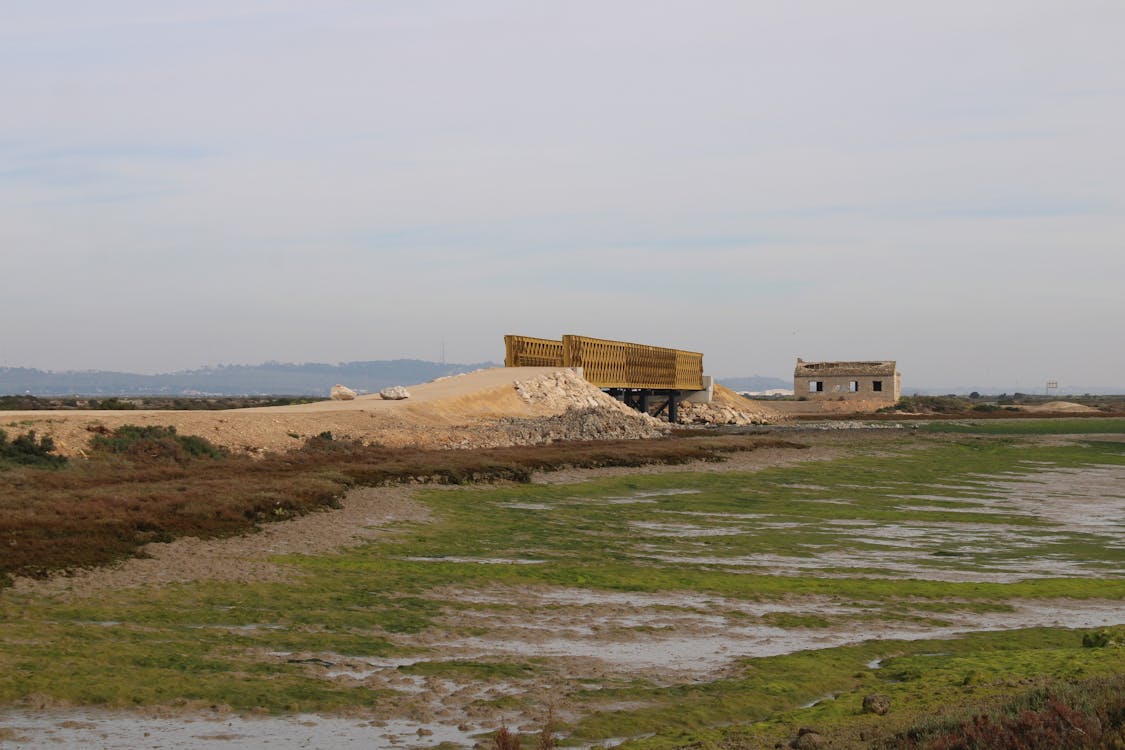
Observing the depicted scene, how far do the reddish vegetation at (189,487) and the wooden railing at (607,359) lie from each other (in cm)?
3093

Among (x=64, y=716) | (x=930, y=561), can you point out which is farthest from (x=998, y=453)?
(x=64, y=716)

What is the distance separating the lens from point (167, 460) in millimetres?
33531

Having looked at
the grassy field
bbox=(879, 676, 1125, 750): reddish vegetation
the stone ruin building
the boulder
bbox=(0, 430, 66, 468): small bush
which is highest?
the stone ruin building

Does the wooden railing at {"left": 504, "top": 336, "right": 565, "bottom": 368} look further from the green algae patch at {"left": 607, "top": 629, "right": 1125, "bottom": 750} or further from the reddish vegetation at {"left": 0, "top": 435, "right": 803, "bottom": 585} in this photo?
the green algae patch at {"left": 607, "top": 629, "right": 1125, "bottom": 750}

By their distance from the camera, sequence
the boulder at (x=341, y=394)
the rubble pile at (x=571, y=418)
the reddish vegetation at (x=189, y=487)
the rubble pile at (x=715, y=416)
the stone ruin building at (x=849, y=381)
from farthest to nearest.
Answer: the stone ruin building at (x=849, y=381) < the rubble pile at (x=715, y=416) < the boulder at (x=341, y=394) < the rubble pile at (x=571, y=418) < the reddish vegetation at (x=189, y=487)

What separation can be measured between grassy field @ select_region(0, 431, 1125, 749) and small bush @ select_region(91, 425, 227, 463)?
7.82m

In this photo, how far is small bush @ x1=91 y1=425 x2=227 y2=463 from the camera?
33.8 m

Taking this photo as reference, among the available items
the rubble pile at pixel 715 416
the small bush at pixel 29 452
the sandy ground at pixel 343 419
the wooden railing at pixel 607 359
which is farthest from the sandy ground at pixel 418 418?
the rubble pile at pixel 715 416

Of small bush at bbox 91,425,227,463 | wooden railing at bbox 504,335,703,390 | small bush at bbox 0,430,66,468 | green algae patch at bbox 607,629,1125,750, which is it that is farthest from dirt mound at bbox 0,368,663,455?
green algae patch at bbox 607,629,1125,750

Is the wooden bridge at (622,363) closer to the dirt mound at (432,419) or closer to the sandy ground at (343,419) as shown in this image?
the dirt mound at (432,419)

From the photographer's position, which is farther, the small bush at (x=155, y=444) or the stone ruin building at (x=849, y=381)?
the stone ruin building at (x=849, y=381)

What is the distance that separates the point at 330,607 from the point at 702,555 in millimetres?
8692

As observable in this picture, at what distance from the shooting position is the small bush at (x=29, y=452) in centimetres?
3025

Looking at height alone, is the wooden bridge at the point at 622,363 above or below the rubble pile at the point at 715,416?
above
